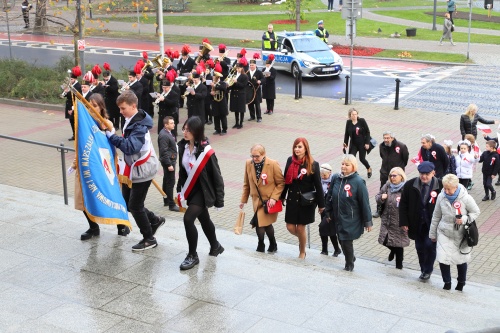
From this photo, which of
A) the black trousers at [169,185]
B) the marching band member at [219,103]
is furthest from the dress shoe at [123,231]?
the marching band member at [219,103]

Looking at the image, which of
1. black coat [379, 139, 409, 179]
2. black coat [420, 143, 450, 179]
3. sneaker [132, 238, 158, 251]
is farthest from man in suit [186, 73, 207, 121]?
sneaker [132, 238, 158, 251]

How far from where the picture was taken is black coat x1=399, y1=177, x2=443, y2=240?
9.52 meters

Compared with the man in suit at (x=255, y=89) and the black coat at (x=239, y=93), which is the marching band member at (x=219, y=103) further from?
the man in suit at (x=255, y=89)

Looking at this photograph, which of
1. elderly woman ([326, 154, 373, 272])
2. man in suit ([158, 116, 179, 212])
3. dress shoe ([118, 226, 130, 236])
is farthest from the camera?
man in suit ([158, 116, 179, 212])

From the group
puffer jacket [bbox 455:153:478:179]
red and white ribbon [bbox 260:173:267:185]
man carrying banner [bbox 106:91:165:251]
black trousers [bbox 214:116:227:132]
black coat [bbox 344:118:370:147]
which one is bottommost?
black trousers [bbox 214:116:227:132]

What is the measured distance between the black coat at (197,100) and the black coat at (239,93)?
140 centimetres

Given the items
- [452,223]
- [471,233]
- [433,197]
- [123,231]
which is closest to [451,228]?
[452,223]

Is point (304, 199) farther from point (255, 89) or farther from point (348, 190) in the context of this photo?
point (255, 89)

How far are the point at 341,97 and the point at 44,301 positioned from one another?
1712 cm

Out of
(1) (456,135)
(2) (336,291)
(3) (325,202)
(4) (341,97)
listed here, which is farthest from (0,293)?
(4) (341,97)

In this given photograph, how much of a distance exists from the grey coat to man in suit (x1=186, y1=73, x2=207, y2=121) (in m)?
9.02

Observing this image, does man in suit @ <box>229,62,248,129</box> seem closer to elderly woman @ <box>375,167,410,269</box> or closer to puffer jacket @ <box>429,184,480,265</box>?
elderly woman @ <box>375,167,410,269</box>

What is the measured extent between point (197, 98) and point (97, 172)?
9517 mm

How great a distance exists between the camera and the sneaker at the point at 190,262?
342 inches
